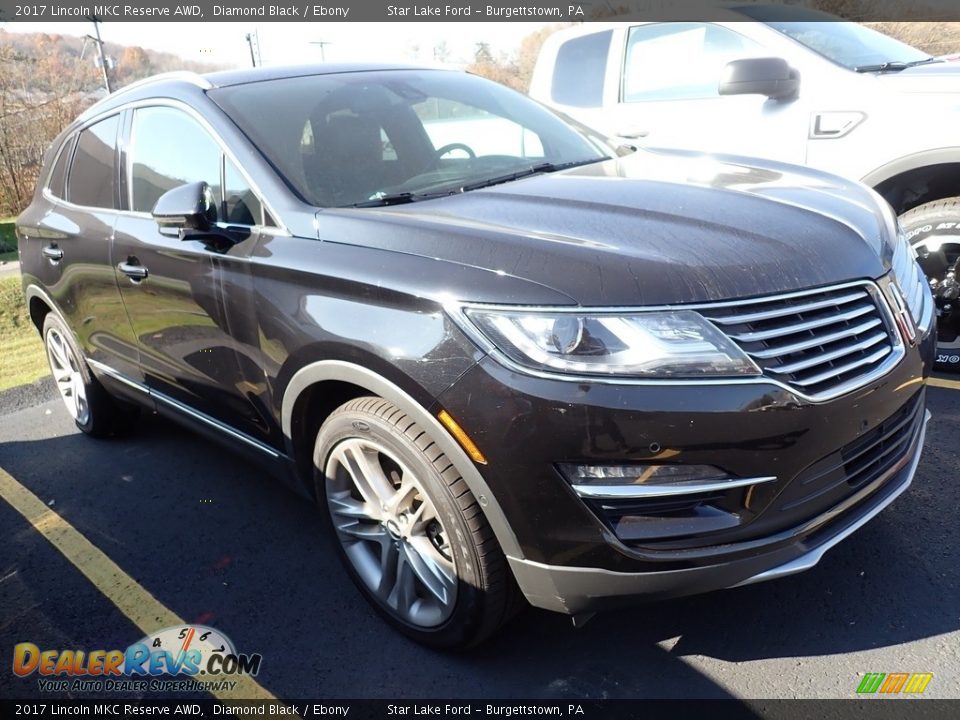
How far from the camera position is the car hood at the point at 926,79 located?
3629mm

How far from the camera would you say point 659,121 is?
490 cm

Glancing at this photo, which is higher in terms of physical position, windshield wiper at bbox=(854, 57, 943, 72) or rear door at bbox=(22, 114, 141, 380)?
windshield wiper at bbox=(854, 57, 943, 72)

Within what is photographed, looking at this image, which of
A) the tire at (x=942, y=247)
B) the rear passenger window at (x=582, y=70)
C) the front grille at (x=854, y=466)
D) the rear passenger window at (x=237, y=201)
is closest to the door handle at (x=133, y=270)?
the rear passenger window at (x=237, y=201)

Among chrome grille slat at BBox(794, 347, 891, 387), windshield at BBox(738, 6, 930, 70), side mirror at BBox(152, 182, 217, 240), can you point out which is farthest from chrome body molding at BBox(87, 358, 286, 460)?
windshield at BBox(738, 6, 930, 70)

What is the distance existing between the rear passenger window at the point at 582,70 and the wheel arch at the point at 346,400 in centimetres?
375

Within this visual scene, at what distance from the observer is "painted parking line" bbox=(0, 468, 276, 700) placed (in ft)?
7.72

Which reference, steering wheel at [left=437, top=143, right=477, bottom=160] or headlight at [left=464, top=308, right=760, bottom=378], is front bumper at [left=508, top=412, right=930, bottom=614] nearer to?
headlight at [left=464, top=308, right=760, bottom=378]

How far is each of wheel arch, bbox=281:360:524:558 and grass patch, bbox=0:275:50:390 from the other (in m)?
4.25

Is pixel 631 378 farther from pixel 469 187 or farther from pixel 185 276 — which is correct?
pixel 185 276

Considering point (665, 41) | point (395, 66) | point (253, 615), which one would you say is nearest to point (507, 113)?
point (395, 66)

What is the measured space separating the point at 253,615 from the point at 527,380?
62.5 inches

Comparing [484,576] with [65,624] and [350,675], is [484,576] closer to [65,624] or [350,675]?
[350,675]

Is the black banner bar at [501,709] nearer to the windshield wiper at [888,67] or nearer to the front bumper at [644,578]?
the front bumper at [644,578]

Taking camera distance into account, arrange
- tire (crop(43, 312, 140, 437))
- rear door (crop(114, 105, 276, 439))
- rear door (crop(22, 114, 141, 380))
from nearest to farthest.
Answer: rear door (crop(114, 105, 276, 439)), rear door (crop(22, 114, 141, 380)), tire (crop(43, 312, 140, 437))
